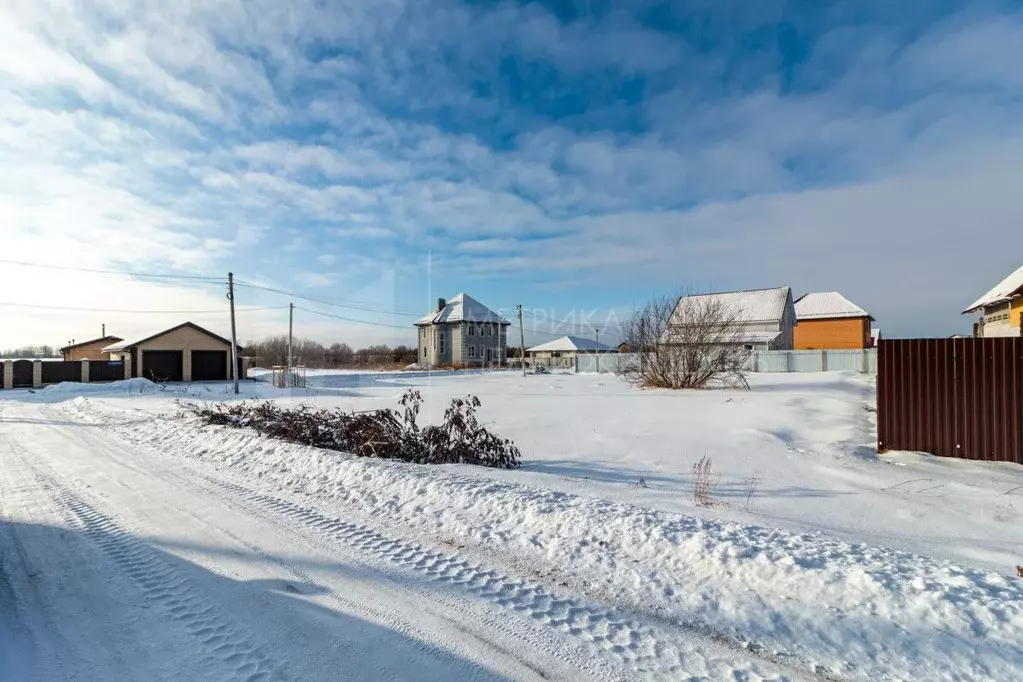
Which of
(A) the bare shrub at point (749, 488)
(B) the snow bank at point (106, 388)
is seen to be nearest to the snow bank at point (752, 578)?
(A) the bare shrub at point (749, 488)

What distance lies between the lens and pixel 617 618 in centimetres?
325

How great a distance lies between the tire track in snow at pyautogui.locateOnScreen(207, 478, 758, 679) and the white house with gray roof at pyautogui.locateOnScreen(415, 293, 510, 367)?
47.1m

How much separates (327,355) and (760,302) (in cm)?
5223

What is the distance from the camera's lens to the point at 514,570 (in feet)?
12.9

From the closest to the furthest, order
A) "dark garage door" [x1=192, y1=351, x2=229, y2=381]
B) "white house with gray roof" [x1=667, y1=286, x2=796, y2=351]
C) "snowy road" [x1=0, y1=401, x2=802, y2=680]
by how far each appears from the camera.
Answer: "snowy road" [x1=0, y1=401, x2=802, y2=680], "dark garage door" [x1=192, y1=351, x2=229, y2=381], "white house with gray roof" [x1=667, y1=286, x2=796, y2=351]

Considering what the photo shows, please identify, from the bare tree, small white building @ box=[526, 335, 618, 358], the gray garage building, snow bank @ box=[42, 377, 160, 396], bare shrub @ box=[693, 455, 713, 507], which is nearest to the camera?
bare shrub @ box=[693, 455, 713, 507]

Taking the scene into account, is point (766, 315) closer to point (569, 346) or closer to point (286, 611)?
point (569, 346)

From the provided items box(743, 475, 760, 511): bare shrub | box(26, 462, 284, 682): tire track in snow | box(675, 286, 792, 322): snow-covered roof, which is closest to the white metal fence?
box(675, 286, 792, 322): snow-covered roof

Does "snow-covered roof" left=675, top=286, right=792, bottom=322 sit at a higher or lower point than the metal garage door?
higher

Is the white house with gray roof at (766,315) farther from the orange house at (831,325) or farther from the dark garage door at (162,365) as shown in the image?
the dark garage door at (162,365)

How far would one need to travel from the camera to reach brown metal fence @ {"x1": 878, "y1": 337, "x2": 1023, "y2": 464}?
7176mm

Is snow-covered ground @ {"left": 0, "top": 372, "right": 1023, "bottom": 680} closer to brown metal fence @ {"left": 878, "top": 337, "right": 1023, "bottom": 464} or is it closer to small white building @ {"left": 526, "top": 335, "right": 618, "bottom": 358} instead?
brown metal fence @ {"left": 878, "top": 337, "right": 1023, "bottom": 464}

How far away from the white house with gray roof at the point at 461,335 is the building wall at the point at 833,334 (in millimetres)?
29100

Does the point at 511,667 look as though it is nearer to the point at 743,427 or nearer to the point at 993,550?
the point at 993,550
